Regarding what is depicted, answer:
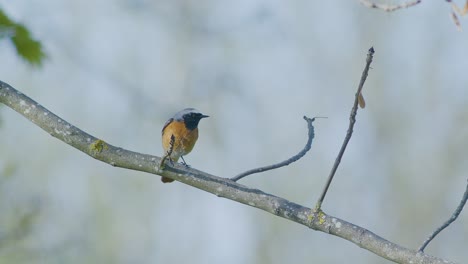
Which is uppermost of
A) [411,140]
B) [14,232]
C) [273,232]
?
[411,140]

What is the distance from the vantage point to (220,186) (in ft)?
10.4

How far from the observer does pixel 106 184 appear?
1856 cm

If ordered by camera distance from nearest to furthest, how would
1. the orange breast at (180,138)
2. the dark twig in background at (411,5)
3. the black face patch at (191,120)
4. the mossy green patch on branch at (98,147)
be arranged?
the dark twig in background at (411,5)
the mossy green patch on branch at (98,147)
the orange breast at (180,138)
the black face patch at (191,120)

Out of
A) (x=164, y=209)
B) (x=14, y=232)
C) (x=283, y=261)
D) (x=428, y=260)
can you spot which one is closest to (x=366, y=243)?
(x=428, y=260)

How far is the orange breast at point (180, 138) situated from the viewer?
603 centimetres

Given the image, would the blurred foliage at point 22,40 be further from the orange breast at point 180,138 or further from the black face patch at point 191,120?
the black face patch at point 191,120

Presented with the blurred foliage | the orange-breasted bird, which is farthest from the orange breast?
the blurred foliage

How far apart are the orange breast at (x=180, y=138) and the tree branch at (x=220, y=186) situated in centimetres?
260

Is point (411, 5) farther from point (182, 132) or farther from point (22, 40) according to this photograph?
point (182, 132)

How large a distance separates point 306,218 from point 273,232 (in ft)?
38.3

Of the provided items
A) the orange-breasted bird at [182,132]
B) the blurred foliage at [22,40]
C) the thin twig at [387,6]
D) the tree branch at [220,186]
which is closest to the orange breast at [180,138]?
the orange-breasted bird at [182,132]

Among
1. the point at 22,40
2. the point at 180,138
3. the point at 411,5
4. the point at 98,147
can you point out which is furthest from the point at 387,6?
the point at 180,138

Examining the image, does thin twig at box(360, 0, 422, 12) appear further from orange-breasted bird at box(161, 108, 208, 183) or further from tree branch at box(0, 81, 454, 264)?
orange-breasted bird at box(161, 108, 208, 183)

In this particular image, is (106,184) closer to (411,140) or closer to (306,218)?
(411,140)
